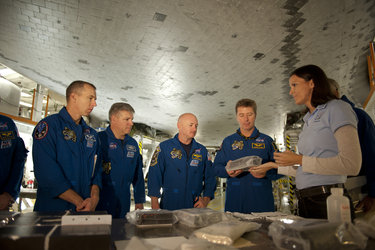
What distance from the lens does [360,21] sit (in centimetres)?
294

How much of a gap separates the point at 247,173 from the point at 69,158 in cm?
186

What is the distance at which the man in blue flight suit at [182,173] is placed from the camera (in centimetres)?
274

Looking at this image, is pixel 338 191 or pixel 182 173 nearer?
pixel 338 191

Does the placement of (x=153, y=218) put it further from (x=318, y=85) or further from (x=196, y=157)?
(x=196, y=157)

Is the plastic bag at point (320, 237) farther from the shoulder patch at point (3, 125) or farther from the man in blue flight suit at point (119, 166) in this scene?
the shoulder patch at point (3, 125)

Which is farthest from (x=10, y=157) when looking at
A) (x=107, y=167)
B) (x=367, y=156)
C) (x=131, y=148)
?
(x=367, y=156)

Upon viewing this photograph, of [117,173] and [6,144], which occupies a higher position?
[6,144]

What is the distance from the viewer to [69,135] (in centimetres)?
212

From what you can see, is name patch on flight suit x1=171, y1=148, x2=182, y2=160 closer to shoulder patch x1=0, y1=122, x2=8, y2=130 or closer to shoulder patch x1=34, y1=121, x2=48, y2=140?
shoulder patch x1=34, y1=121, x2=48, y2=140

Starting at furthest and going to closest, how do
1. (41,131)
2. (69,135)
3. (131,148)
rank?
(131,148), (69,135), (41,131)

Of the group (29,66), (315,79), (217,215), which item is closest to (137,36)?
(315,79)

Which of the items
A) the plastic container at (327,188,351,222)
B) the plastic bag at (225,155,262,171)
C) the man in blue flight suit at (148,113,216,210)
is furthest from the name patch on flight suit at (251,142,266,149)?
the plastic container at (327,188,351,222)

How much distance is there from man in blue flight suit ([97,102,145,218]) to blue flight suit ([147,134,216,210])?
13.0 inches

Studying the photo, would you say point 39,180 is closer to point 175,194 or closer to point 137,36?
point 175,194
